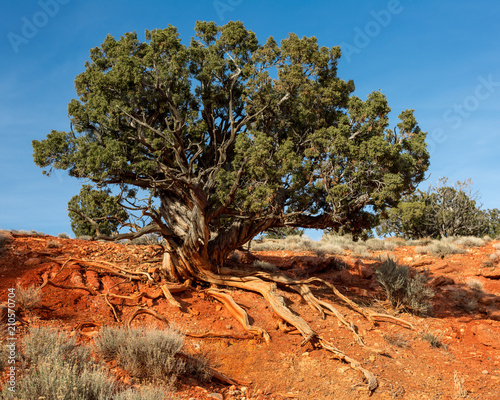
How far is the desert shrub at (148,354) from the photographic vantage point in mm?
5922

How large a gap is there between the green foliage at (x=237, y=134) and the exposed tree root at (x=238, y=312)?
1.37 meters

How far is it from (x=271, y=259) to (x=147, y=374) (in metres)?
11.6

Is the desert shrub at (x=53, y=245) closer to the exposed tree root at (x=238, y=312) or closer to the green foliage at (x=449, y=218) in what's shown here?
the exposed tree root at (x=238, y=312)

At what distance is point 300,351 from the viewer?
8.41 m

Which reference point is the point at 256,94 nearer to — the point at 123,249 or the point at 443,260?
the point at 123,249

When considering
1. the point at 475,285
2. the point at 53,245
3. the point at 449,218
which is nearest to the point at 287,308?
the point at 53,245

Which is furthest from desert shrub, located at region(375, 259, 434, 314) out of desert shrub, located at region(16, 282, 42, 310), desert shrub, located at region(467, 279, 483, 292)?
desert shrub, located at region(16, 282, 42, 310)

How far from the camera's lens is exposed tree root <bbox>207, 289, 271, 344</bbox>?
888cm

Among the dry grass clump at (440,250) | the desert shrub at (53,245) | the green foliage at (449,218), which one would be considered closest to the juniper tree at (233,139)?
the desert shrub at (53,245)

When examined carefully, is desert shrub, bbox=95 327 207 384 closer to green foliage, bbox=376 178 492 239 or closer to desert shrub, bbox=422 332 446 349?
desert shrub, bbox=422 332 446 349

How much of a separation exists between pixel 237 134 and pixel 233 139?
18 cm

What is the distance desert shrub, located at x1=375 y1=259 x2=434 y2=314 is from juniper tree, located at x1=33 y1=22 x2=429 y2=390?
8.28 feet

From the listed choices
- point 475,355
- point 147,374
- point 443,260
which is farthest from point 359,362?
point 443,260

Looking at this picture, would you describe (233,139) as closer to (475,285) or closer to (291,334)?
(291,334)
